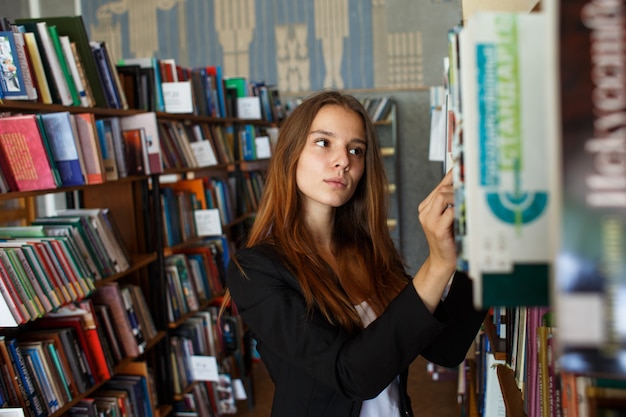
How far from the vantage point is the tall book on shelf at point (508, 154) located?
0.58m

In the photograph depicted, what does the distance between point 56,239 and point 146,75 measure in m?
1.25

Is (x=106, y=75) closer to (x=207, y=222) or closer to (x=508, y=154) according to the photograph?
(x=207, y=222)

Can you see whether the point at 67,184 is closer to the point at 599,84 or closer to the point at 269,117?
the point at 599,84

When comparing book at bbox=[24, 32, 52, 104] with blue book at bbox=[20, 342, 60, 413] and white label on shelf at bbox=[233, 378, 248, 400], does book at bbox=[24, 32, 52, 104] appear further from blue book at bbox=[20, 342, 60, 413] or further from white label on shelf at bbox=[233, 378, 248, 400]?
white label on shelf at bbox=[233, 378, 248, 400]

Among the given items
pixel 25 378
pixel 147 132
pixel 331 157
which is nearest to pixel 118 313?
pixel 25 378

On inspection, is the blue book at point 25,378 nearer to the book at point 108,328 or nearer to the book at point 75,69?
the book at point 108,328

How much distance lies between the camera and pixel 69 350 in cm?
223

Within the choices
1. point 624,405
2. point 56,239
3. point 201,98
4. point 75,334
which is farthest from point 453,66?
point 201,98

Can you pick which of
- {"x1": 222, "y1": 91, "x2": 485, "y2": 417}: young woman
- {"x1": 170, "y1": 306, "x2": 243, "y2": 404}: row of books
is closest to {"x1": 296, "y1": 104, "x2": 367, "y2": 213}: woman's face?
{"x1": 222, "y1": 91, "x2": 485, "y2": 417}: young woman

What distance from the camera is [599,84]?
0.50 metres

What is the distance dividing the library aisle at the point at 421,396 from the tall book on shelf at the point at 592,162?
11.6 ft

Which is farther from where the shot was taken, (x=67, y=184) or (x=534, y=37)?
(x=67, y=184)

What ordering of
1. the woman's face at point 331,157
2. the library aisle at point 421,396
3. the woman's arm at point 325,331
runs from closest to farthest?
the woman's arm at point 325,331 < the woman's face at point 331,157 < the library aisle at point 421,396

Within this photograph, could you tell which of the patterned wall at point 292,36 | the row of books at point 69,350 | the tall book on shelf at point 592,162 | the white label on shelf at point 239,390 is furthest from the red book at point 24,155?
the patterned wall at point 292,36
